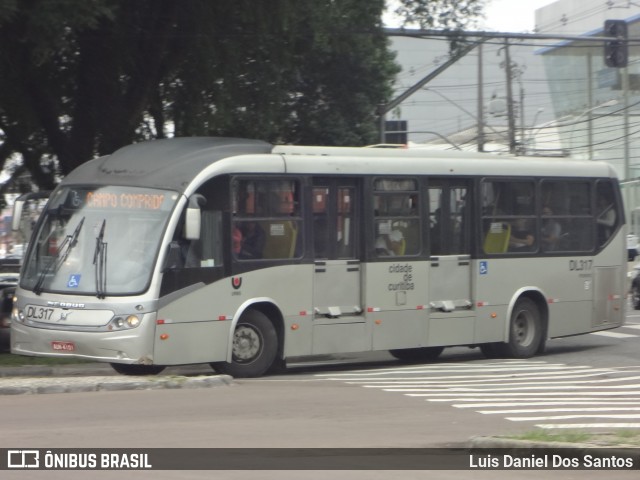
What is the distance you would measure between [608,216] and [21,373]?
1041 centimetres

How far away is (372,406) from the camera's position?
12.4 metres

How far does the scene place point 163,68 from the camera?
22906 mm

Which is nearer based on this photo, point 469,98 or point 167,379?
point 167,379

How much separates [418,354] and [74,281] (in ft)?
22.1

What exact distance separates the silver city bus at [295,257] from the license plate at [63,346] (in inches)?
0.6

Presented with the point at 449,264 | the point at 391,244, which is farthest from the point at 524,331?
the point at 391,244

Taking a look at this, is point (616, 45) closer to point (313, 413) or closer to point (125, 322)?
point (125, 322)

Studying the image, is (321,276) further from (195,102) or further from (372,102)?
(372,102)

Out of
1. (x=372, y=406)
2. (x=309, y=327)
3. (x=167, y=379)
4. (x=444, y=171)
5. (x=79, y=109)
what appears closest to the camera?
(x=372, y=406)

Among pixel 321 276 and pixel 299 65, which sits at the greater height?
pixel 299 65

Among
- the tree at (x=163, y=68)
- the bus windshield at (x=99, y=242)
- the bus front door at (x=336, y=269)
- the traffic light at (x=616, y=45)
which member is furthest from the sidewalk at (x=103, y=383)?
the traffic light at (x=616, y=45)

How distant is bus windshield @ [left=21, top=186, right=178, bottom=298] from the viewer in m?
14.7

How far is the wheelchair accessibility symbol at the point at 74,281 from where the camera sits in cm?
1484

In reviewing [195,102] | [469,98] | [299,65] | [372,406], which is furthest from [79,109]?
[469,98]
